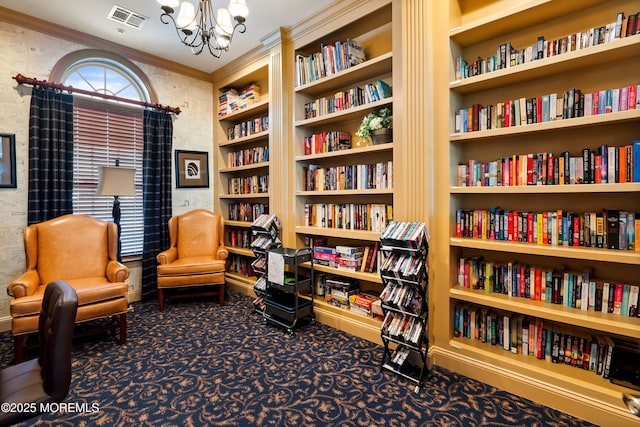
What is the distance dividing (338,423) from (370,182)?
1.86 metres

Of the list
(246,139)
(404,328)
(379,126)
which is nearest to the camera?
(404,328)

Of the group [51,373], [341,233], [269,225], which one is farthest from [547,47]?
[51,373]

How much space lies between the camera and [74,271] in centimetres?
289

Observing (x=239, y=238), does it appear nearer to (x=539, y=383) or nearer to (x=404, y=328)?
(x=404, y=328)

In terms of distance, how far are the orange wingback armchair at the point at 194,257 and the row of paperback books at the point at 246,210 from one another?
33 centimetres

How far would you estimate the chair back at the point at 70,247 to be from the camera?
109 inches

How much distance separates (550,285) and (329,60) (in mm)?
2592

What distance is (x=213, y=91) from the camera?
14.5 feet

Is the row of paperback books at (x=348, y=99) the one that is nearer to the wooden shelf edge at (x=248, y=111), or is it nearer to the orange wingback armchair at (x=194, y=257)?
the wooden shelf edge at (x=248, y=111)

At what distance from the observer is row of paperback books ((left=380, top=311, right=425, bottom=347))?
205 cm

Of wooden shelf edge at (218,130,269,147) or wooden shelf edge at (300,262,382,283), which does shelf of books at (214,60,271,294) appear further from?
wooden shelf edge at (300,262,382,283)

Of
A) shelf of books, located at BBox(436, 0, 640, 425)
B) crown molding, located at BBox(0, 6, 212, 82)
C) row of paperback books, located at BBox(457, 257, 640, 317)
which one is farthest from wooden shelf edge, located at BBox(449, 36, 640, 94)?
crown molding, located at BBox(0, 6, 212, 82)

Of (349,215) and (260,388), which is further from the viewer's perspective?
(349,215)

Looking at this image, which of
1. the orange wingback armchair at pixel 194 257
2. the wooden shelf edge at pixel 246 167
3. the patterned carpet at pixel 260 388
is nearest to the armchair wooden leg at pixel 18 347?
the patterned carpet at pixel 260 388
